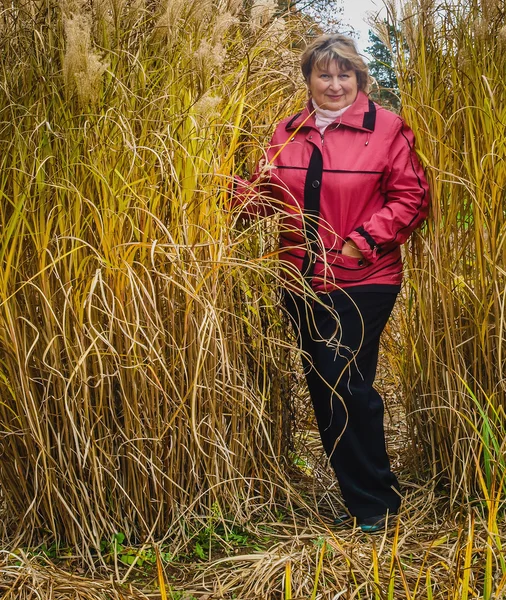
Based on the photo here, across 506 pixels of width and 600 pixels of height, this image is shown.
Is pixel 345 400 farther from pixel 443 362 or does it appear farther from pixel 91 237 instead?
pixel 91 237

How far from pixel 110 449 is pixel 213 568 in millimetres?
491

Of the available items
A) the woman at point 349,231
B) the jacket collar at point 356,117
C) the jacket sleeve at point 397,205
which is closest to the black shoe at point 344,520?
the woman at point 349,231

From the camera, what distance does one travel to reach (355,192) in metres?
2.64

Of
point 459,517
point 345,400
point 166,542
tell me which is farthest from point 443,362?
point 166,542

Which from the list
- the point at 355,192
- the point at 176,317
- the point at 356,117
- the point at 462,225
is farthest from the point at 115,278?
the point at 462,225

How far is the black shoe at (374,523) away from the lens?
8.64 feet

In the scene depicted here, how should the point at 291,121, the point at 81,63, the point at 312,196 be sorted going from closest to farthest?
the point at 81,63 → the point at 312,196 → the point at 291,121

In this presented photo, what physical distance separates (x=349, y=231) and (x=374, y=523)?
102 cm

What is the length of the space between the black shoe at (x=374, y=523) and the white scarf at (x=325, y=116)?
138cm

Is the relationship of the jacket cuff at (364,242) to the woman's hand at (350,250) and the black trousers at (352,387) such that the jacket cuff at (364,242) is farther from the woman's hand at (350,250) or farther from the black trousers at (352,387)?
the black trousers at (352,387)

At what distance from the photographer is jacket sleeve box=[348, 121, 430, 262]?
101 inches

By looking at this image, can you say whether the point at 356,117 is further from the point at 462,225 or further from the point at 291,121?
the point at 462,225

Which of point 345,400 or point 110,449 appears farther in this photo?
point 345,400

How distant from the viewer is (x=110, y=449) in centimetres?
240
